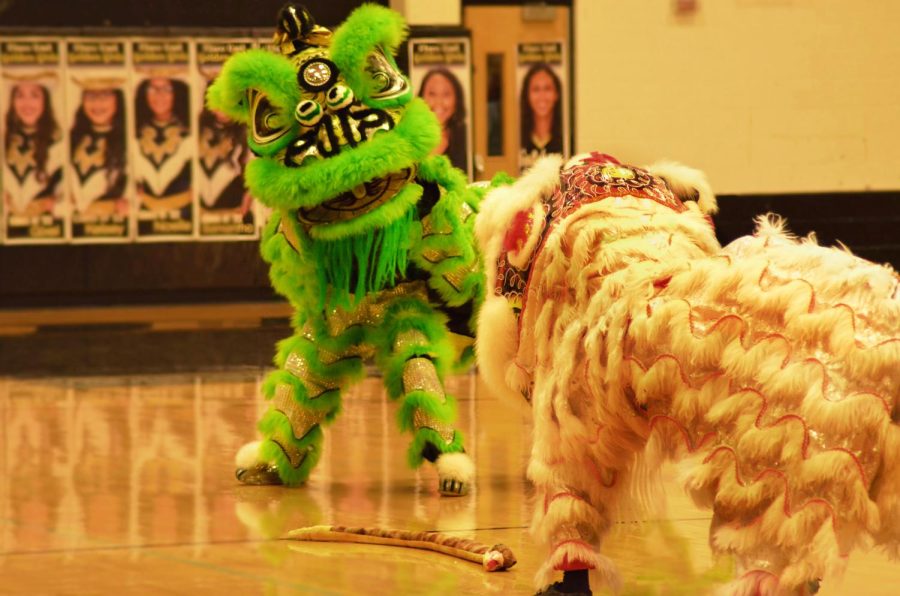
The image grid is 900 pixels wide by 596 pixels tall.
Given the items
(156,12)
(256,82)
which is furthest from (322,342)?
(156,12)

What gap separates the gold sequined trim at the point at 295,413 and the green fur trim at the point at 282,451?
0.05 feet

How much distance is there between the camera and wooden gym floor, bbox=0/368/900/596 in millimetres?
3783

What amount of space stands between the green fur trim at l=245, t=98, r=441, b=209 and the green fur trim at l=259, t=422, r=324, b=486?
0.68 metres

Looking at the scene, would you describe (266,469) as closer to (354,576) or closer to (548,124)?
(354,576)

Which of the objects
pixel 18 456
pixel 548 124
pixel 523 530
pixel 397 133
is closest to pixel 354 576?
pixel 523 530

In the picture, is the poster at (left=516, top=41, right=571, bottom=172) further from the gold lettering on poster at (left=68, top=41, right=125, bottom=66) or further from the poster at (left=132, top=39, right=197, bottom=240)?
the gold lettering on poster at (left=68, top=41, right=125, bottom=66)

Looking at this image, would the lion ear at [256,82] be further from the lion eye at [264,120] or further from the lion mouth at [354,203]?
the lion mouth at [354,203]

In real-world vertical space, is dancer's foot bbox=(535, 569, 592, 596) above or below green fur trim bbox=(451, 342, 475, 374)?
below

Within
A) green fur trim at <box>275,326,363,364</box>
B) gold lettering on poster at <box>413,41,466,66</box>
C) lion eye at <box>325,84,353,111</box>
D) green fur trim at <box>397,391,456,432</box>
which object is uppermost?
gold lettering on poster at <box>413,41,466,66</box>

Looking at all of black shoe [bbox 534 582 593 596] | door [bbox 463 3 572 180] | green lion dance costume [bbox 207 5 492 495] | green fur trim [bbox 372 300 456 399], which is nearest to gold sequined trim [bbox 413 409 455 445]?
green lion dance costume [bbox 207 5 492 495]

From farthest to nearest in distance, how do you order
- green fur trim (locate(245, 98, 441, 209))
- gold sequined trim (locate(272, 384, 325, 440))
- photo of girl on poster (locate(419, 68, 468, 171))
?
photo of girl on poster (locate(419, 68, 468, 171))
gold sequined trim (locate(272, 384, 325, 440))
green fur trim (locate(245, 98, 441, 209))

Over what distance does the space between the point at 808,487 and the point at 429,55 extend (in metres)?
7.81

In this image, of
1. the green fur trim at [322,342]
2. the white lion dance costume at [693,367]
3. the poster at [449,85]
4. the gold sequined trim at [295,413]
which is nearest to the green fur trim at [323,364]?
the green fur trim at [322,342]

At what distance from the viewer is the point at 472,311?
510 cm
